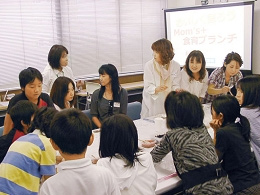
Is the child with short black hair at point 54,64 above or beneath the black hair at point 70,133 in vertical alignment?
above

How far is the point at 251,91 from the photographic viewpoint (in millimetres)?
2383

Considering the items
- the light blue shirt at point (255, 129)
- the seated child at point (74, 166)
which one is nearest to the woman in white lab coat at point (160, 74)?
the light blue shirt at point (255, 129)

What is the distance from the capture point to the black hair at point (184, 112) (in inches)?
70.7

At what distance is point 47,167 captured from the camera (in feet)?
5.25

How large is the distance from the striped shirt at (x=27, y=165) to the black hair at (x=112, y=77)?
1313 mm

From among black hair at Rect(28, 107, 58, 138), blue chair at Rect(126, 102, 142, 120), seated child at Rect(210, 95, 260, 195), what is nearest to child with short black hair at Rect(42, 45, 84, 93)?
blue chair at Rect(126, 102, 142, 120)

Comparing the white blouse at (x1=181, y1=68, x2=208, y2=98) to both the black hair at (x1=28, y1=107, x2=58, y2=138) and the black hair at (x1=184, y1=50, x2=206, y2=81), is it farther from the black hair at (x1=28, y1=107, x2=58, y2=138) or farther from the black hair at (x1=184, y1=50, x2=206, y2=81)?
the black hair at (x1=28, y1=107, x2=58, y2=138)

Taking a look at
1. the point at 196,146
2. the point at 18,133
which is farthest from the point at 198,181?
the point at 18,133

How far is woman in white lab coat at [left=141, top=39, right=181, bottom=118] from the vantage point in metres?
3.33

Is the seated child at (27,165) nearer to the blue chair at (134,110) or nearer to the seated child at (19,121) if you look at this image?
the seated child at (19,121)

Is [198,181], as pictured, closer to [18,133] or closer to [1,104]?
[18,133]

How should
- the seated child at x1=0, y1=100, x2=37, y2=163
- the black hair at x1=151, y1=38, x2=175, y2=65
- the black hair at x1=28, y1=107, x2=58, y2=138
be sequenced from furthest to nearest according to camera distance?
the black hair at x1=151, y1=38, x2=175, y2=65
the seated child at x1=0, y1=100, x2=37, y2=163
the black hair at x1=28, y1=107, x2=58, y2=138

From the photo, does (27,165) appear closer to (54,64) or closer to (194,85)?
(54,64)

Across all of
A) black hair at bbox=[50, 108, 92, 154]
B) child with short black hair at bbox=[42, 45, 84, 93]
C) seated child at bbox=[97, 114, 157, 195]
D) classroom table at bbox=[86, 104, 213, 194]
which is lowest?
classroom table at bbox=[86, 104, 213, 194]
